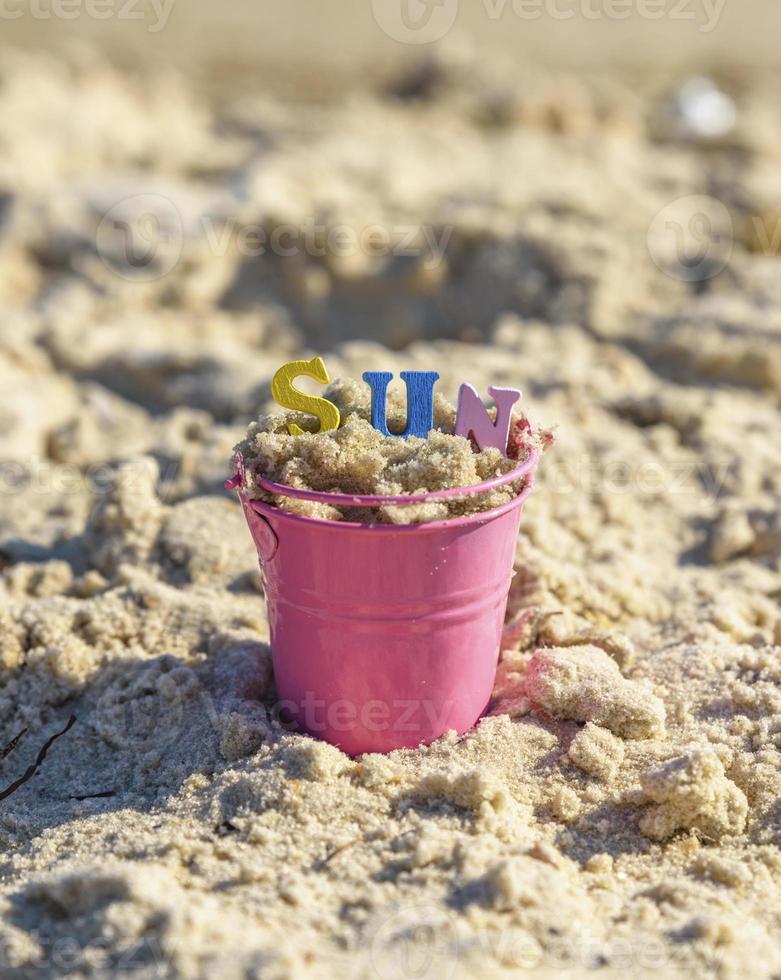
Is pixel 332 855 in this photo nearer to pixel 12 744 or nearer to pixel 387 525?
pixel 387 525

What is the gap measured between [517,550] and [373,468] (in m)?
0.81

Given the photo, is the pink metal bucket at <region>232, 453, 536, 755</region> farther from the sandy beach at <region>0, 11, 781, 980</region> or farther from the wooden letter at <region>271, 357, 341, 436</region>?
the wooden letter at <region>271, 357, 341, 436</region>

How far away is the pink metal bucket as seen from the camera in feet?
6.20

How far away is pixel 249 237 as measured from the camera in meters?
4.78

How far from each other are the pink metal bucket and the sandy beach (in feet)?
0.30

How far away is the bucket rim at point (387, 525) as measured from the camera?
1849 mm

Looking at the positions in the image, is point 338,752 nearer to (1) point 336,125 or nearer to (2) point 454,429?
(2) point 454,429

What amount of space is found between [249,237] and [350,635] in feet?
10.6

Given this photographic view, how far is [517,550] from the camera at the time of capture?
2.64 m

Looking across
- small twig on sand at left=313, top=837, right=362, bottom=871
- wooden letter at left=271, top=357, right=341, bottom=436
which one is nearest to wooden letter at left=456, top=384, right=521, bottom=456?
wooden letter at left=271, top=357, right=341, bottom=436

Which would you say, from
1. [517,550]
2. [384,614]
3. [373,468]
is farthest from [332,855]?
[517,550]

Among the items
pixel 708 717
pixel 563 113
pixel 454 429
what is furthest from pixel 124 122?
pixel 708 717

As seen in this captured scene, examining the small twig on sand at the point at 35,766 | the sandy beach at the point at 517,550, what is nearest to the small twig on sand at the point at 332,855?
the sandy beach at the point at 517,550

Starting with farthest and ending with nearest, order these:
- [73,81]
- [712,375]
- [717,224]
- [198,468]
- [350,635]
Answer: [73,81], [717,224], [712,375], [198,468], [350,635]
